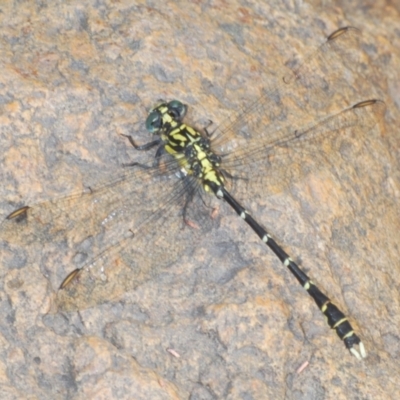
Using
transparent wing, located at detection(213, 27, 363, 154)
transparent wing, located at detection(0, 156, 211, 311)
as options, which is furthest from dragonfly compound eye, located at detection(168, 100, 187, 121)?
transparent wing, located at detection(0, 156, 211, 311)

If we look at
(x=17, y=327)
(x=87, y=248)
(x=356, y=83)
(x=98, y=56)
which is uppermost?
(x=356, y=83)

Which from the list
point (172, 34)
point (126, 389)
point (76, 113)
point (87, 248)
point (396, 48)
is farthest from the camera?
point (396, 48)

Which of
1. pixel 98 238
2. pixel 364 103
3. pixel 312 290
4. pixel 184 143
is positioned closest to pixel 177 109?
pixel 184 143

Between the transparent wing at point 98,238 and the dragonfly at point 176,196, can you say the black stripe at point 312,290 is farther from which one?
the transparent wing at point 98,238

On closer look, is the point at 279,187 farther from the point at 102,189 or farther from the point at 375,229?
the point at 102,189

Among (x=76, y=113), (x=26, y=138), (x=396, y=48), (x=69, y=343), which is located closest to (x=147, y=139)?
(x=76, y=113)

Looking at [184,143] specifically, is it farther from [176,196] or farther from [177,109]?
[176,196]

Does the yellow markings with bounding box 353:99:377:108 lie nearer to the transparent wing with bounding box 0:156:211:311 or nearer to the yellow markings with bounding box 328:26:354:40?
the yellow markings with bounding box 328:26:354:40

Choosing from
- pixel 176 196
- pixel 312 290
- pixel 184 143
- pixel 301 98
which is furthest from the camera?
pixel 301 98
